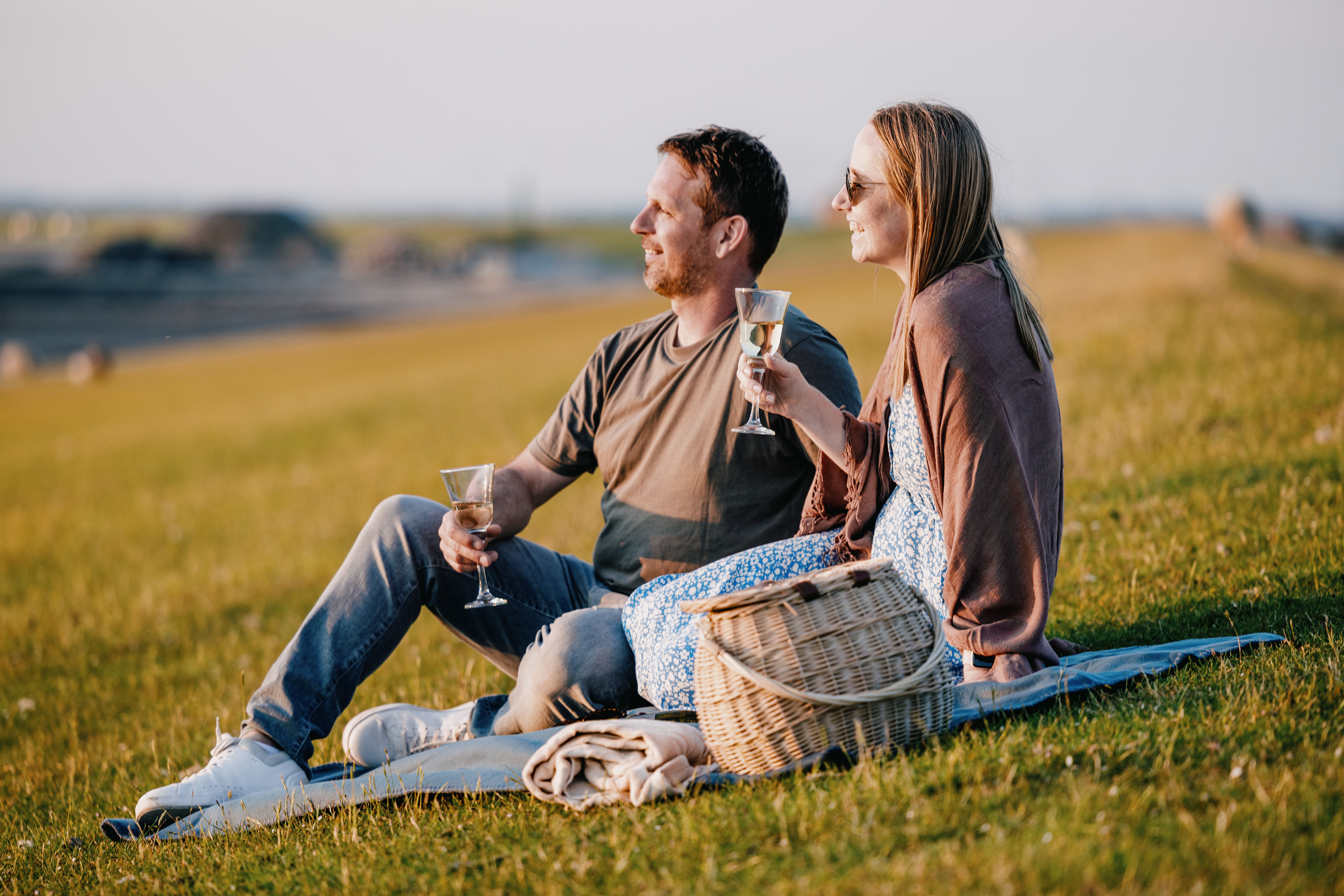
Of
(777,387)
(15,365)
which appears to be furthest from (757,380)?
(15,365)

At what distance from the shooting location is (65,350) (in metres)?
56.7

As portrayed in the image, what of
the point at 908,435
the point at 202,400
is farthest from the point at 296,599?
the point at 202,400

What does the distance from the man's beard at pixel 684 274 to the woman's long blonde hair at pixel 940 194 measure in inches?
34.7

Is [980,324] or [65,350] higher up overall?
[980,324]

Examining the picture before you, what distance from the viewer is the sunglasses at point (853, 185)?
3766mm

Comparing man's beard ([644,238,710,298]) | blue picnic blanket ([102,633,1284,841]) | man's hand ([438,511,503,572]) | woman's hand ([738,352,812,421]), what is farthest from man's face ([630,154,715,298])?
blue picnic blanket ([102,633,1284,841])

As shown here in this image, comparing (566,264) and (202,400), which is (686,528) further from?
(566,264)

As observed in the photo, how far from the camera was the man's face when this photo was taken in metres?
4.32

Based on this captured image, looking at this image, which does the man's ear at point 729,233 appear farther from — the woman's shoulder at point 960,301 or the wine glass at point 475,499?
the wine glass at point 475,499

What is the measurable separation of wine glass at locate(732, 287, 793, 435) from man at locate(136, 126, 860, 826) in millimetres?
515

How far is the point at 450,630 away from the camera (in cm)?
461

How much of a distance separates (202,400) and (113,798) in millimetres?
24218

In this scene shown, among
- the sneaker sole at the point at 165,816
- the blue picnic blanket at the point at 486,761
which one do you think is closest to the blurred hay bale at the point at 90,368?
the sneaker sole at the point at 165,816

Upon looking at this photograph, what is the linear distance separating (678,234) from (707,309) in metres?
0.32
